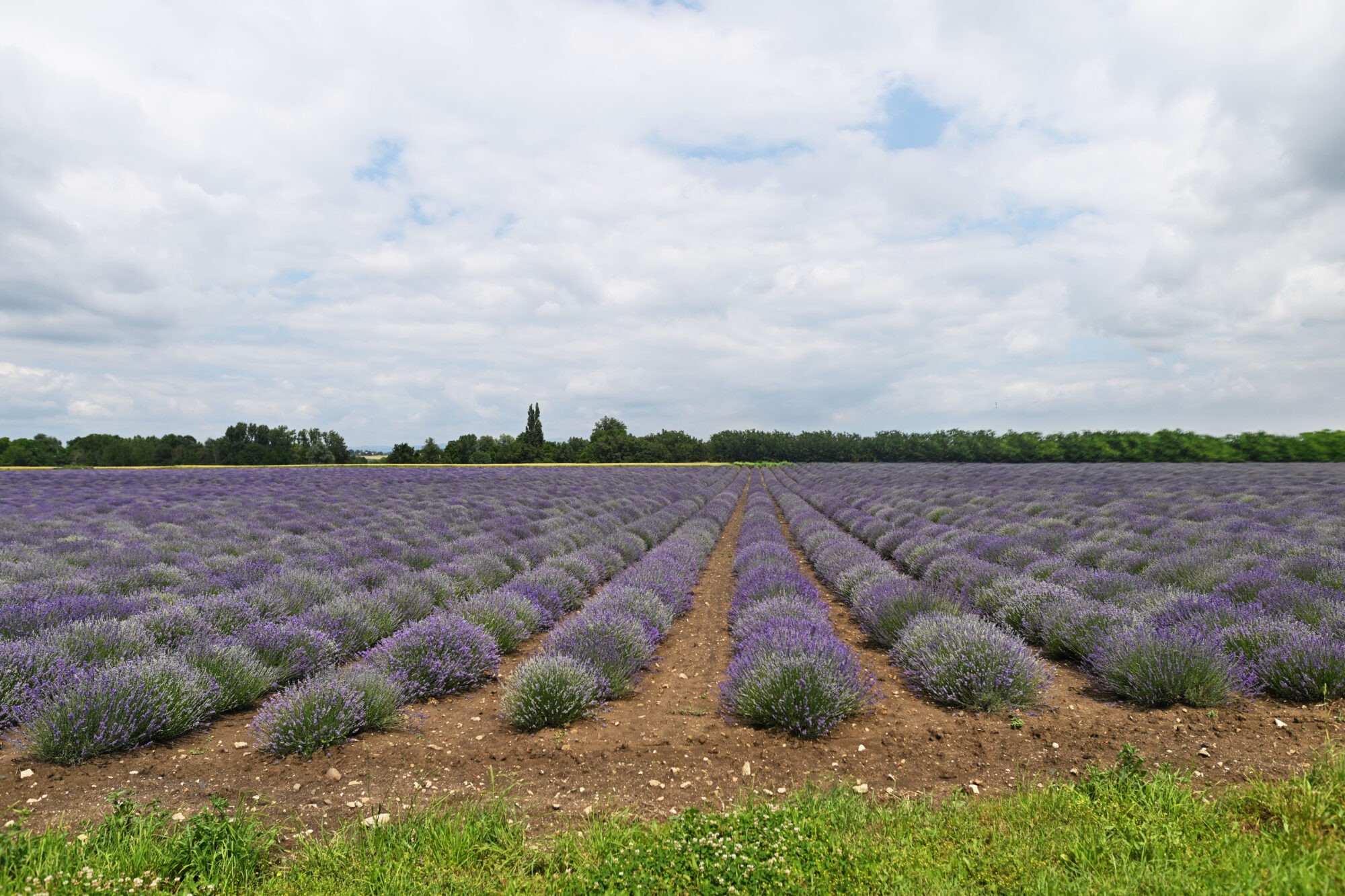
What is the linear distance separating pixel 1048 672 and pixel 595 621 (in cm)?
410

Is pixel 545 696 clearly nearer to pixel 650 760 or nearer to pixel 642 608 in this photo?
pixel 650 760

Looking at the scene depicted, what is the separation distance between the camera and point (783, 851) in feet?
9.18

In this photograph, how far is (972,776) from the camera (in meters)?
3.75

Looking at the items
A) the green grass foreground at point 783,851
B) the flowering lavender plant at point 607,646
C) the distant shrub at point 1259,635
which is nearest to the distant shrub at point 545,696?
the flowering lavender plant at point 607,646

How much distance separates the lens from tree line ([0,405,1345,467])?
5512cm

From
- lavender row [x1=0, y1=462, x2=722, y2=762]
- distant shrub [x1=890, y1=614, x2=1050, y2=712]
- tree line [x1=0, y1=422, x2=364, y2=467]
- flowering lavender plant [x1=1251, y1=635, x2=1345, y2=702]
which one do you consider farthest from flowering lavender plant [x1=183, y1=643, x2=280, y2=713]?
tree line [x1=0, y1=422, x2=364, y2=467]

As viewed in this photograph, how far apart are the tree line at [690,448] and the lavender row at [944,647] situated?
2314 inches

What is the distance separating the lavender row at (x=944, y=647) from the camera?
15.6 ft

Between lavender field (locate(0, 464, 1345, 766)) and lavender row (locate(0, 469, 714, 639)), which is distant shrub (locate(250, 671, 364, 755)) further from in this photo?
lavender row (locate(0, 469, 714, 639))

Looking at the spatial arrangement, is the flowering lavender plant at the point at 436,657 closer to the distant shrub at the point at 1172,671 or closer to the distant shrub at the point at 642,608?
the distant shrub at the point at 642,608

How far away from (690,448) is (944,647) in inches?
2907

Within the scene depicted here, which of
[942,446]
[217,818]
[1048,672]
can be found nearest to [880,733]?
[1048,672]

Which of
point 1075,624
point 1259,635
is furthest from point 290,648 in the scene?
point 1259,635

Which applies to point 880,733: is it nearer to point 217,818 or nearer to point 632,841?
point 632,841
